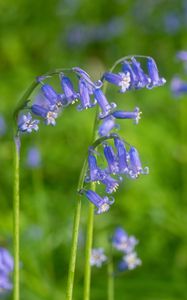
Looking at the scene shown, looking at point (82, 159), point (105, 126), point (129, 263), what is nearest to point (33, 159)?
point (82, 159)

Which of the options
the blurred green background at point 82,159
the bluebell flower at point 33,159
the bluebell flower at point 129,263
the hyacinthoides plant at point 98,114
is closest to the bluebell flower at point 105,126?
the hyacinthoides plant at point 98,114

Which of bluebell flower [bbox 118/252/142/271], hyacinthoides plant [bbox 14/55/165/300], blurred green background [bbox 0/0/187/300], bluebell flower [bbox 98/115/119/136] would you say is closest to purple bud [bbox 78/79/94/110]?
hyacinthoides plant [bbox 14/55/165/300]

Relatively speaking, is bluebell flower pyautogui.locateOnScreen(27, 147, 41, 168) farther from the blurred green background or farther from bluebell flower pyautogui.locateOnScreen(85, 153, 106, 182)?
bluebell flower pyautogui.locateOnScreen(85, 153, 106, 182)

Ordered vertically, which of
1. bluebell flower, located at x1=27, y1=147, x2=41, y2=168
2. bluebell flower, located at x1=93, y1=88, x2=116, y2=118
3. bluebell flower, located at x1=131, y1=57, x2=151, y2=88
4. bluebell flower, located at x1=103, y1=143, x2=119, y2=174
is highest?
bluebell flower, located at x1=27, y1=147, x2=41, y2=168

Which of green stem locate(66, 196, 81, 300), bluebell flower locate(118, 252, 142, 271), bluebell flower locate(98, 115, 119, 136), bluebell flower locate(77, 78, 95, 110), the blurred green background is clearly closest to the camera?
bluebell flower locate(77, 78, 95, 110)

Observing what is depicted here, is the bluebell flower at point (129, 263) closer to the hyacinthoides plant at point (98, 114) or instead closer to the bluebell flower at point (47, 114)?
the hyacinthoides plant at point (98, 114)

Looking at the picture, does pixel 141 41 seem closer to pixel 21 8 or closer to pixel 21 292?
pixel 21 8

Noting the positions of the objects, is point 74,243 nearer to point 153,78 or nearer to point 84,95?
point 84,95
